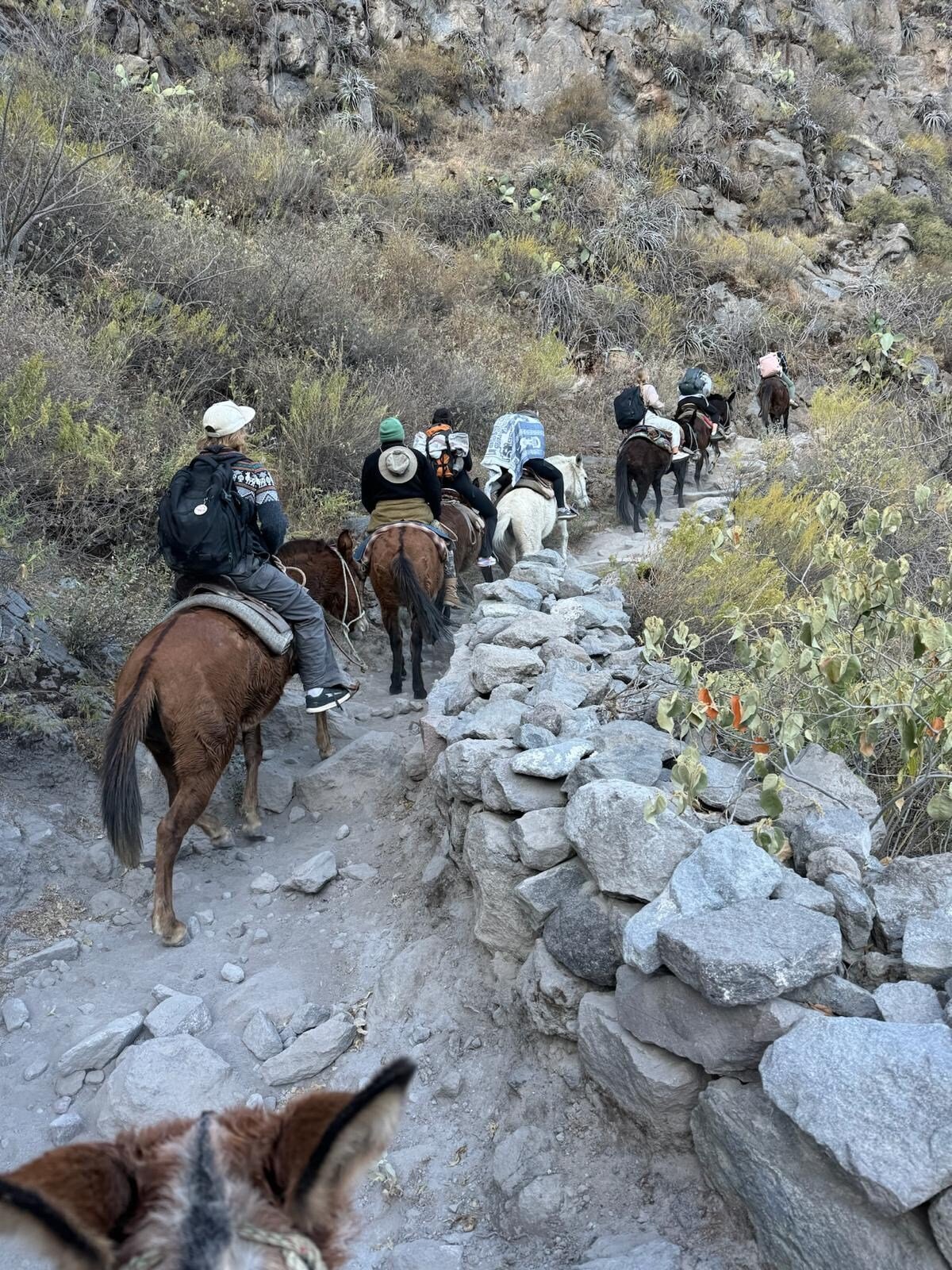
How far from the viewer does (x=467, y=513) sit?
8609mm

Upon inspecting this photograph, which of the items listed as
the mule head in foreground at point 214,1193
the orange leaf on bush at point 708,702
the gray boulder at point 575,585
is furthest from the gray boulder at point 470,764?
the gray boulder at point 575,585

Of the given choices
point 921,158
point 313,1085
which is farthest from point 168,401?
point 921,158

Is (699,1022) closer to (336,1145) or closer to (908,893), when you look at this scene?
(908,893)

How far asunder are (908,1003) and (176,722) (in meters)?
3.35

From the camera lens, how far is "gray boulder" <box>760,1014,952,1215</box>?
1.73 meters

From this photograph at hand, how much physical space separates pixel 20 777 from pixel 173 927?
1371 millimetres

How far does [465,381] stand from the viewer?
1184 centimetres

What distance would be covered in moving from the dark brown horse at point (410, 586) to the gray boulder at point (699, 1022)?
4448mm

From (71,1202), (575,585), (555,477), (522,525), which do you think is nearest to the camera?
(71,1202)

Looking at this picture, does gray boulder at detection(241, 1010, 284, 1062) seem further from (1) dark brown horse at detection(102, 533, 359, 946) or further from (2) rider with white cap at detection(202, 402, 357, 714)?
(2) rider with white cap at detection(202, 402, 357, 714)

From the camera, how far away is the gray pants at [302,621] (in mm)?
5055

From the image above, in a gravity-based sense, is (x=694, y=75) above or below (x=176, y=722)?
above

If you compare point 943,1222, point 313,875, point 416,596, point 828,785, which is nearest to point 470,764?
point 313,875

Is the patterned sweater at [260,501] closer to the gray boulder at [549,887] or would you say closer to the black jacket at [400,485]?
the black jacket at [400,485]
